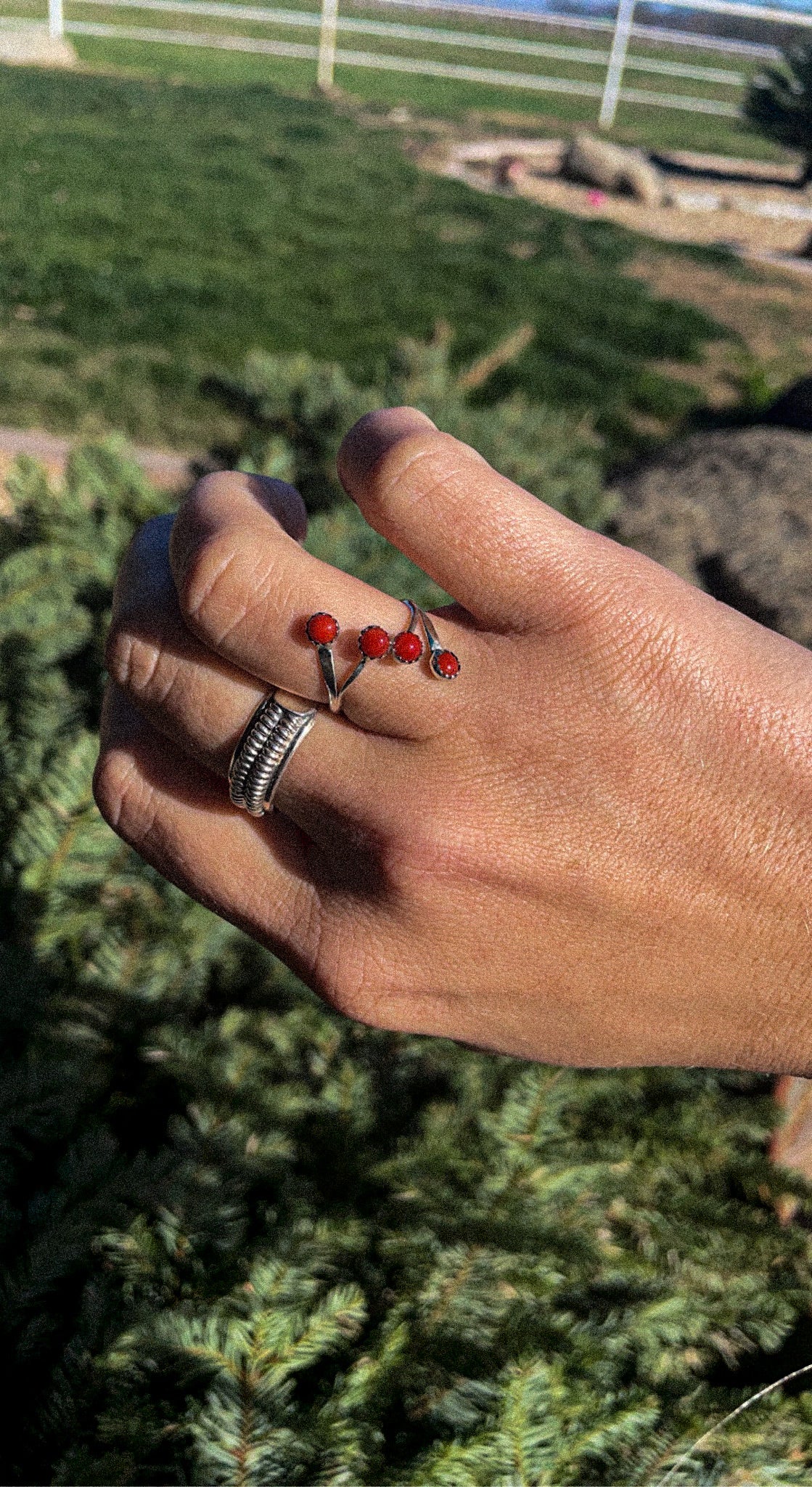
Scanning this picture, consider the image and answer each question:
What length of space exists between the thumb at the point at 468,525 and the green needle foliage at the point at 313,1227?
0.39 metres

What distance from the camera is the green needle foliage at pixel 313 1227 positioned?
1.33 meters

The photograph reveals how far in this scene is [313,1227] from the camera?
152 cm

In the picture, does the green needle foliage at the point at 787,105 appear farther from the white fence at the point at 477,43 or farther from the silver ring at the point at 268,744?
Answer: the silver ring at the point at 268,744

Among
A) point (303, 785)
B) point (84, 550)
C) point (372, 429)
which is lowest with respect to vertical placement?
point (84, 550)

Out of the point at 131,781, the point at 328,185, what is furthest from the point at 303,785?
the point at 328,185

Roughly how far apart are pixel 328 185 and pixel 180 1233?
40.0 ft

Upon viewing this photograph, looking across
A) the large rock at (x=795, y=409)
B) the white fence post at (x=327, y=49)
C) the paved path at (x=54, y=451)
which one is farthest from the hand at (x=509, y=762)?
the white fence post at (x=327, y=49)

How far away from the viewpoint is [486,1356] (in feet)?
4.70

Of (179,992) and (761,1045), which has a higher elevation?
(761,1045)

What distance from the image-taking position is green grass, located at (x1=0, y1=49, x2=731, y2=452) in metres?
6.98

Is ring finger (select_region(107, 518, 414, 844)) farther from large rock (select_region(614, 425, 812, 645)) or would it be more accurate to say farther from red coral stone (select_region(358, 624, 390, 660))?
large rock (select_region(614, 425, 812, 645))

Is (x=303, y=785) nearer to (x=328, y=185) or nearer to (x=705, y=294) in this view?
(x=705, y=294)

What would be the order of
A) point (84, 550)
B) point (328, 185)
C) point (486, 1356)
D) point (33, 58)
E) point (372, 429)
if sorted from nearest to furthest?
point (372, 429)
point (486, 1356)
point (84, 550)
point (328, 185)
point (33, 58)

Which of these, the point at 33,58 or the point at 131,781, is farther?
the point at 33,58
